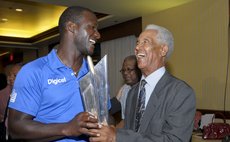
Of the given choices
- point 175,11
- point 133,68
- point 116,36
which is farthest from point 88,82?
point 116,36

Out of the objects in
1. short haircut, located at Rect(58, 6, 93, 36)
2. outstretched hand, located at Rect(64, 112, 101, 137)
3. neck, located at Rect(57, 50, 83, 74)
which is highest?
short haircut, located at Rect(58, 6, 93, 36)

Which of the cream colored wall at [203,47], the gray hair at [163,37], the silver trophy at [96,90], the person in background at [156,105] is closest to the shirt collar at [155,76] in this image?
the person in background at [156,105]

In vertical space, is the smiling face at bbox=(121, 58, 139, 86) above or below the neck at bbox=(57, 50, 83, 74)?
below

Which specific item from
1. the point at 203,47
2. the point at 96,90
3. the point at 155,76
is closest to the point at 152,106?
the point at 155,76

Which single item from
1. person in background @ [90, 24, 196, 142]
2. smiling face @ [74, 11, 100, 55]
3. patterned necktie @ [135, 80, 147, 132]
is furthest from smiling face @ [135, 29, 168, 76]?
smiling face @ [74, 11, 100, 55]

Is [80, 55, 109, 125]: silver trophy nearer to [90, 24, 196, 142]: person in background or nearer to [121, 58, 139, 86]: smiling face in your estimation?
[90, 24, 196, 142]: person in background

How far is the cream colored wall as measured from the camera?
404 cm

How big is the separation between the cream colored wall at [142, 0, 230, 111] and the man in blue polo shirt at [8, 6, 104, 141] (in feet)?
9.67

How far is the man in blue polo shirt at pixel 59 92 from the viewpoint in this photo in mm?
1253

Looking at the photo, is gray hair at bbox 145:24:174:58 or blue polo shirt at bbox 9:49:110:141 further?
gray hair at bbox 145:24:174:58

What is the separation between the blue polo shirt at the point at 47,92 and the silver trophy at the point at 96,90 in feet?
0.79

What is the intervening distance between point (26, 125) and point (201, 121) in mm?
3132

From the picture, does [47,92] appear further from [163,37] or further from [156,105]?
[163,37]

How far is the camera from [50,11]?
19.7 ft
